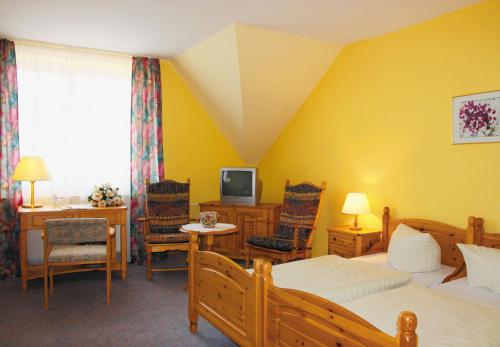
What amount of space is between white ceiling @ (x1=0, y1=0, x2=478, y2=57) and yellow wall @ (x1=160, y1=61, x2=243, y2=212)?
3.62 feet

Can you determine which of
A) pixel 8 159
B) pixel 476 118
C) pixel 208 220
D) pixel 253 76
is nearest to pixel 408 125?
pixel 476 118

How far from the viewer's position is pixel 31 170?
15.5ft

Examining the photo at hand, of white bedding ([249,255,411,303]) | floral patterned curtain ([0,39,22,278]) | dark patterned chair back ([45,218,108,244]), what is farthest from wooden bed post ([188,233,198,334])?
floral patterned curtain ([0,39,22,278])

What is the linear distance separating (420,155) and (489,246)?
1.09m

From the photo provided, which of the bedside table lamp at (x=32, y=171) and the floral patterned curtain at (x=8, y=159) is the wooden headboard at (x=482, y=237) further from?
the floral patterned curtain at (x=8, y=159)

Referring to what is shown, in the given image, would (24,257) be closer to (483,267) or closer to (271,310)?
(271,310)

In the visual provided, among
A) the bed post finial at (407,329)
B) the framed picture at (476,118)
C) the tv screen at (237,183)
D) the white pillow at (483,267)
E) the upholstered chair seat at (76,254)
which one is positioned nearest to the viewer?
the bed post finial at (407,329)

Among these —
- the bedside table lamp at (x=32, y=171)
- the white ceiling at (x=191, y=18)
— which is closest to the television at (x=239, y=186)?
the white ceiling at (x=191, y=18)

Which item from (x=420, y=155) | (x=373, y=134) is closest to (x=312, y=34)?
(x=373, y=134)

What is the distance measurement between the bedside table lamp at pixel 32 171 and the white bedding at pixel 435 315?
373 cm

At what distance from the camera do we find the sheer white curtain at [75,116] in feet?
16.8

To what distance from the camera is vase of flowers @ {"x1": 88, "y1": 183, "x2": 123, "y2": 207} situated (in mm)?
5039

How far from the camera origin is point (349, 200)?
15.0 feet

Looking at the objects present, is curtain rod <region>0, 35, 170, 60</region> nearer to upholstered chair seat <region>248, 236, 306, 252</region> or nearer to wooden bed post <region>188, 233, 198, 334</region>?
upholstered chair seat <region>248, 236, 306, 252</region>
